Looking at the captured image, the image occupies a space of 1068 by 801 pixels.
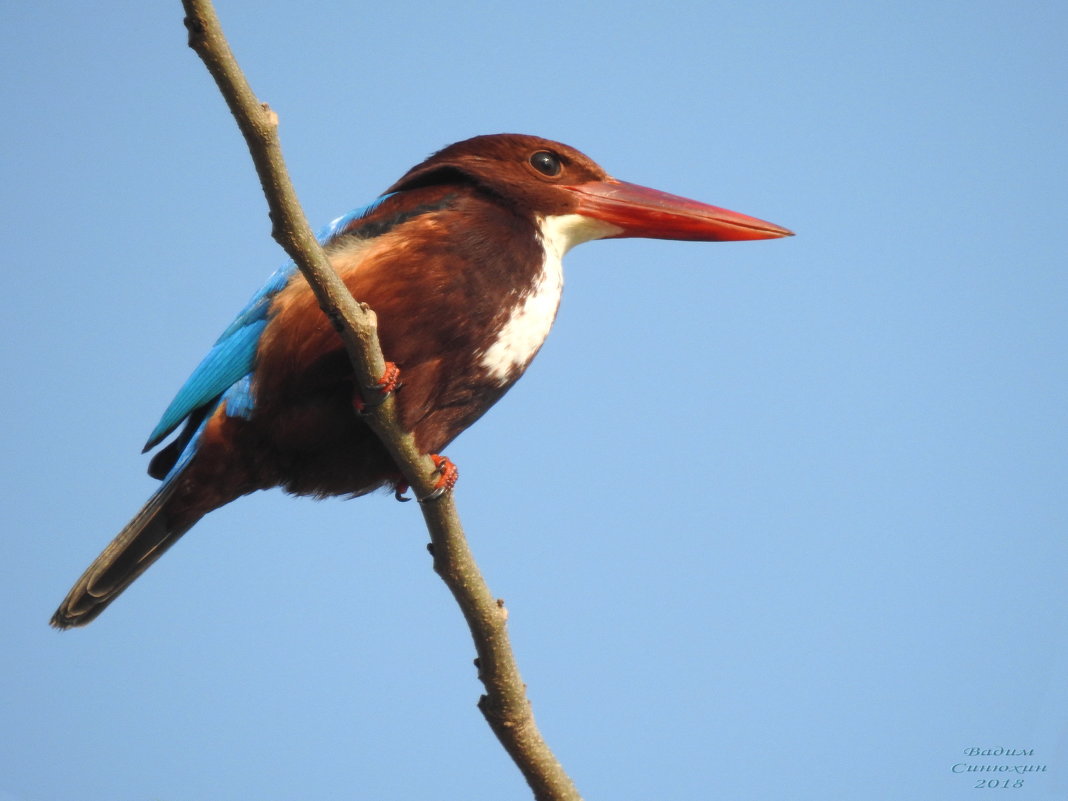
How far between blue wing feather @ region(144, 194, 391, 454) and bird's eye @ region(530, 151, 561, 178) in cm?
60

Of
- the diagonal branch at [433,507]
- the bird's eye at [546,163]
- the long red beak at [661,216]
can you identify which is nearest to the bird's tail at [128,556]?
the diagonal branch at [433,507]

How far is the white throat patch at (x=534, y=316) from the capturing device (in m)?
3.62

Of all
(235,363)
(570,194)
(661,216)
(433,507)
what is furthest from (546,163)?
(433,507)

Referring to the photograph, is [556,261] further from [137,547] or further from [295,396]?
[137,547]

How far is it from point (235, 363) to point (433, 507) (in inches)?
34.3

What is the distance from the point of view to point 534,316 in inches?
146

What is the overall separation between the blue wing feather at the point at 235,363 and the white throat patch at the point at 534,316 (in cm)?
60

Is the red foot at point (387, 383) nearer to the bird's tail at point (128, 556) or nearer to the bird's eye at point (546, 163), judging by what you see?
the bird's tail at point (128, 556)

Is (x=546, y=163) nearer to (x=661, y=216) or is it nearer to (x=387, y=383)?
(x=661, y=216)

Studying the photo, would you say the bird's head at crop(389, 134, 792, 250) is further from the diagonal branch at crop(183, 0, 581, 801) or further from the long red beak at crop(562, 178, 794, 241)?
the diagonal branch at crop(183, 0, 581, 801)

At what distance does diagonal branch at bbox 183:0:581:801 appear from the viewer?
8.75 ft

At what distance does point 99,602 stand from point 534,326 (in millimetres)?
1716

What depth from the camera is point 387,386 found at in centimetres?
314

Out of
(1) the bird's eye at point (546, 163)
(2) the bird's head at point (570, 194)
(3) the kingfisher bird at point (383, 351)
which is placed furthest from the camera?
(1) the bird's eye at point (546, 163)
